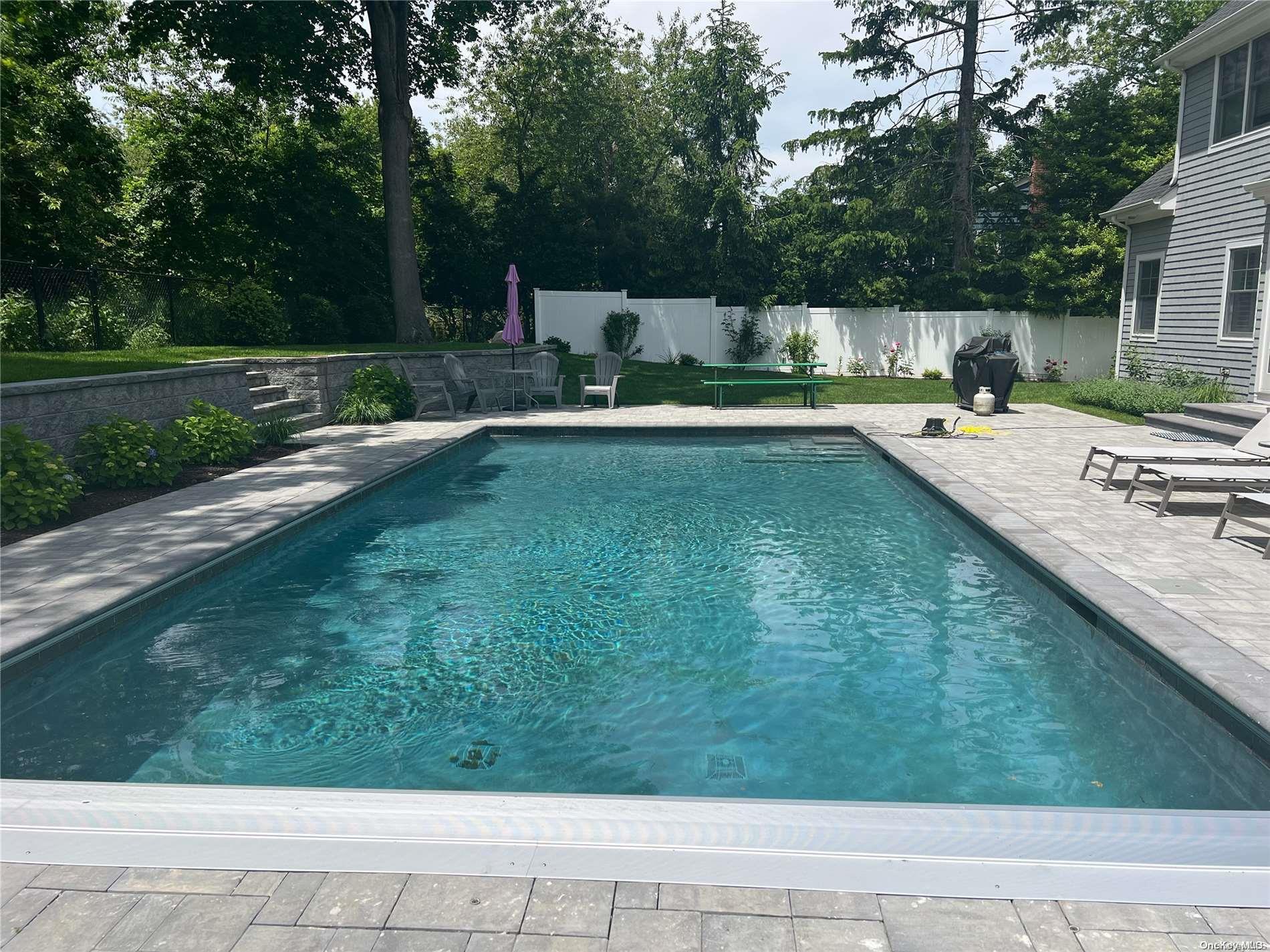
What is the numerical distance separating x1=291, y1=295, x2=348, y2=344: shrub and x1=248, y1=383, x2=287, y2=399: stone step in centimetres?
620

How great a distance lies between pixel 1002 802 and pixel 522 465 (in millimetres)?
8174

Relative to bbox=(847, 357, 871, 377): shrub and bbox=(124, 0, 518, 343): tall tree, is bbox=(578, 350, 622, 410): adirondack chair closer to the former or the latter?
bbox=(124, 0, 518, 343): tall tree

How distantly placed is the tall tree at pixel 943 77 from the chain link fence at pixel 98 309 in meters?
16.0

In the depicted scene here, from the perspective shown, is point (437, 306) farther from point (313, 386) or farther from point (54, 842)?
point (54, 842)

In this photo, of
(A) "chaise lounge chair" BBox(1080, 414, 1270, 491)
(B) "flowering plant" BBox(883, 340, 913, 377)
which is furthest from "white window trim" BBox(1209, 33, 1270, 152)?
(B) "flowering plant" BBox(883, 340, 913, 377)

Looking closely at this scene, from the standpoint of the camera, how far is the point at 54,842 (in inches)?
100

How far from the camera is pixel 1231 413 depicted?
11.2 meters

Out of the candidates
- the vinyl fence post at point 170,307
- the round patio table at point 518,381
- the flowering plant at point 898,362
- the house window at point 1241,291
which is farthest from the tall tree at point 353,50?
the house window at point 1241,291

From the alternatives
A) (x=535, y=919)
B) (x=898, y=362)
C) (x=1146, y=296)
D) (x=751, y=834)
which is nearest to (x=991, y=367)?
(x=1146, y=296)

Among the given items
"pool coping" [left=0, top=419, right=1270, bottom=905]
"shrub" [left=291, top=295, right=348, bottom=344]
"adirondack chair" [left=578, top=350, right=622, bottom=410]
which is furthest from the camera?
"shrub" [left=291, top=295, right=348, bottom=344]

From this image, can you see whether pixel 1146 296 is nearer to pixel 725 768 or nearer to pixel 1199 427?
pixel 1199 427

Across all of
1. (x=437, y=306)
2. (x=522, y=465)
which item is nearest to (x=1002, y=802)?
(x=522, y=465)

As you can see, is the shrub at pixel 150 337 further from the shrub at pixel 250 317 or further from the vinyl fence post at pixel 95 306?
the shrub at pixel 250 317

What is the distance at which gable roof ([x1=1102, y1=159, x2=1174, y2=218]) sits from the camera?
51.0 ft
